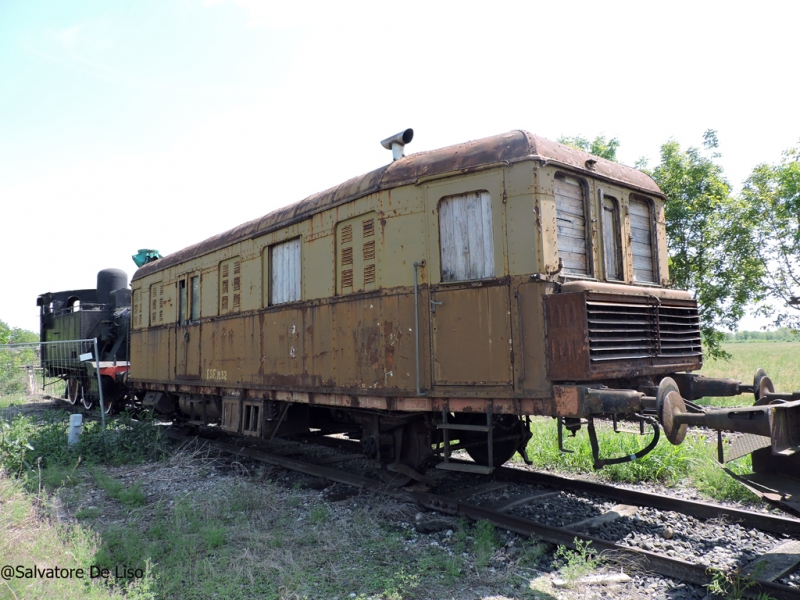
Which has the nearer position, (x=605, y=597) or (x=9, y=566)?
(x=605, y=597)

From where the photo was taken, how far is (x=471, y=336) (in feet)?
17.1

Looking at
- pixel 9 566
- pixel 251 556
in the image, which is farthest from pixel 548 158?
pixel 9 566

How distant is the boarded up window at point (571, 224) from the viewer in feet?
17.0

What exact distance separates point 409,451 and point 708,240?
972 centimetres

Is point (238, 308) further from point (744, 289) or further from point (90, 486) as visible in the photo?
point (744, 289)

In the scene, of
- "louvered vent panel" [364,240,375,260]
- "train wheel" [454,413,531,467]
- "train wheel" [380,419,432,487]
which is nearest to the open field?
"train wheel" [380,419,432,487]

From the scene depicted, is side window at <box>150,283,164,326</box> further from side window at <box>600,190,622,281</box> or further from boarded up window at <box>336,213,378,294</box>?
side window at <box>600,190,622,281</box>

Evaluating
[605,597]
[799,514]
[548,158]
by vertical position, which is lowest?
[605,597]

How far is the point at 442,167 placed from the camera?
5.50 meters

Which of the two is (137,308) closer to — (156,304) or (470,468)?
(156,304)

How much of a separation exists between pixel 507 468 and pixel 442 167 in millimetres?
3782

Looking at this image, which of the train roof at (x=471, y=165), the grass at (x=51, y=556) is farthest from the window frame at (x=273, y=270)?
the grass at (x=51, y=556)

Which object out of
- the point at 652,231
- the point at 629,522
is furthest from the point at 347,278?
the point at 629,522

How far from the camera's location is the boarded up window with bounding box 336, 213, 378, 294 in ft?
20.3
